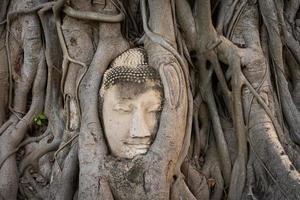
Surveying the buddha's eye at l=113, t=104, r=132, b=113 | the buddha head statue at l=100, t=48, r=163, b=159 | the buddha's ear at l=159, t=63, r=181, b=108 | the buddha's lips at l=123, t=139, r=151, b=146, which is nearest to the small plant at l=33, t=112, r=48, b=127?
the buddha head statue at l=100, t=48, r=163, b=159

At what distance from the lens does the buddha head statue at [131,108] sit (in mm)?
2807

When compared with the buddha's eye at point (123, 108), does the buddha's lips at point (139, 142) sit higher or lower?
lower

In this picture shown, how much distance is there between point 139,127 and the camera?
2.77m

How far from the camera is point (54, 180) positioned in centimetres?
309

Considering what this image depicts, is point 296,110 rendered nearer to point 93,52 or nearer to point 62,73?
point 93,52

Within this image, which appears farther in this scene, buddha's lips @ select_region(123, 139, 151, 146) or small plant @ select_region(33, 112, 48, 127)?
small plant @ select_region(33, 112, 48, 127)

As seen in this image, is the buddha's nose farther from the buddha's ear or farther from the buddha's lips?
the buddha's ear

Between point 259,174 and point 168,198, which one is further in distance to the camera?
point 259,174

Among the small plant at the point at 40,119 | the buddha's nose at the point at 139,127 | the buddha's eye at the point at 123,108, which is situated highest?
the buddha's eye at the point at 123,108

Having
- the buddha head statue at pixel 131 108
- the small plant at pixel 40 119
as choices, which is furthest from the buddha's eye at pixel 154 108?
the small plant at pixel 40 119

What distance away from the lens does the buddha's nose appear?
2768mm

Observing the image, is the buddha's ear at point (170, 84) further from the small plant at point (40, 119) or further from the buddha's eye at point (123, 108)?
the small plant at point (40, 119)

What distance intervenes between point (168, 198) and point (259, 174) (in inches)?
28.7

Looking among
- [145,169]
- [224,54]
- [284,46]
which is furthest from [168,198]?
[284,46]
